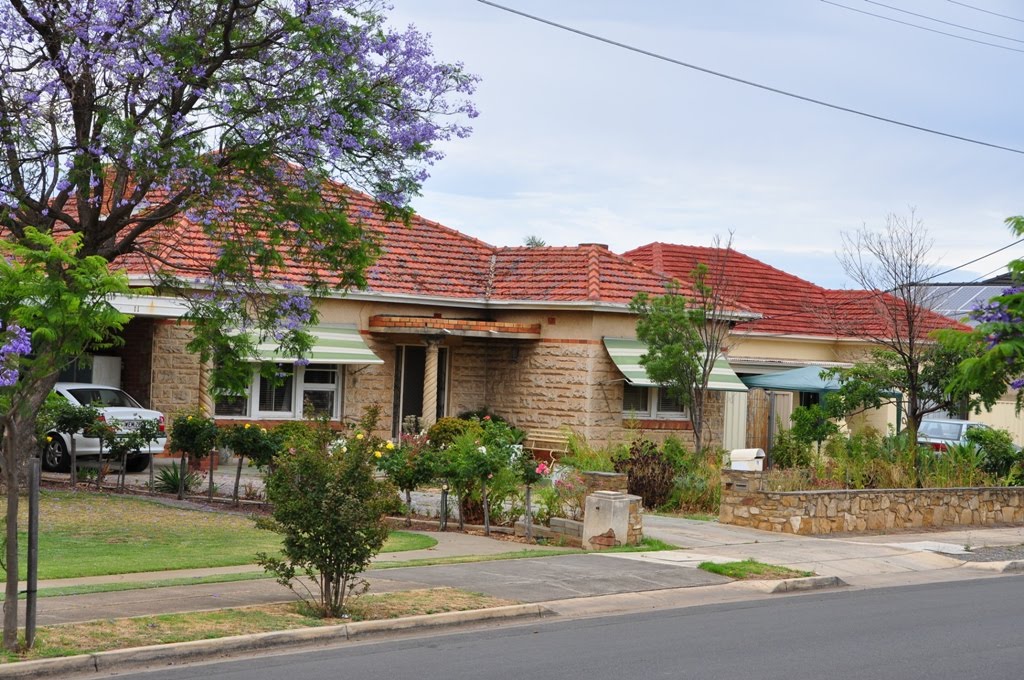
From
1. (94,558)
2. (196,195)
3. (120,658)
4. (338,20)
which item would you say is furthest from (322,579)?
(338,20)

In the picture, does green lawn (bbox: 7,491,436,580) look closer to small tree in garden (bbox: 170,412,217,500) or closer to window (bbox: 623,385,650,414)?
small tree in garden (bbox: 170,412,217,500)

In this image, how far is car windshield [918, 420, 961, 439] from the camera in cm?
3052

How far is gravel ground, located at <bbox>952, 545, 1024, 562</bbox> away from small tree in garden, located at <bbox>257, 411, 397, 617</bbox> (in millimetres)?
9848

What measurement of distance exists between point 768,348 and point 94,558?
22.3 meters

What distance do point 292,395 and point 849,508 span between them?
1196 centimetres

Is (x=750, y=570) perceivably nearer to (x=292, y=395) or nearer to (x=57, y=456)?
(x=57, y=456)

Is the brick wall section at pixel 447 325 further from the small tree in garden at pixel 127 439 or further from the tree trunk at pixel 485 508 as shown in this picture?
the tree trunk at pixel 485 508

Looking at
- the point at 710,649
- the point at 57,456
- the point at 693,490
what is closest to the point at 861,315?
the point at 693,490

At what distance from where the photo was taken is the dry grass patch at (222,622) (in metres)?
9.20

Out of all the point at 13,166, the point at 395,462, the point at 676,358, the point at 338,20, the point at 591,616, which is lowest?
the point at 591,616

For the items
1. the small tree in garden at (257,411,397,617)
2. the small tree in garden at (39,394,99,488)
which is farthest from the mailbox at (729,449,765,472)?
the small tree in garden at (257,411,397,617)

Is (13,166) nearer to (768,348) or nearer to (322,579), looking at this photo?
(322,579)

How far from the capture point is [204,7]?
15852 millimetres

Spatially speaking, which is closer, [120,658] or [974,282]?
[120,658]
